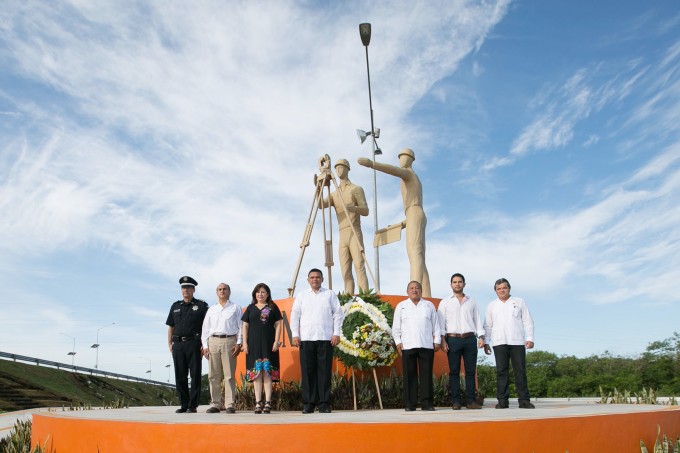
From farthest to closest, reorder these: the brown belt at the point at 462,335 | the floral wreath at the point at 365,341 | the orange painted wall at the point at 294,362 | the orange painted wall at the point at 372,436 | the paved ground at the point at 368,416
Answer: the orange painted wall at the point at 294,362
the floral wreath at the point at 365,341
the brown belt at the point at 462,335
the paved ground at the point at 368,416
the orange painted wall at the point at 372,436

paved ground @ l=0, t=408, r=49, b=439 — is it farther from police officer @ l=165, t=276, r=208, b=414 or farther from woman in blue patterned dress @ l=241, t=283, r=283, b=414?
woman in blue patterned dress @ l=241, t=283, r=283, b=414

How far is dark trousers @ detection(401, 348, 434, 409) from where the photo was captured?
24.7 ft

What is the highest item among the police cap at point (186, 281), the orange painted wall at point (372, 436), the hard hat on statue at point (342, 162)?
the hard hat on statue at point (342, 162)

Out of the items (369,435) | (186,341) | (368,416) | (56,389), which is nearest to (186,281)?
(186,341)

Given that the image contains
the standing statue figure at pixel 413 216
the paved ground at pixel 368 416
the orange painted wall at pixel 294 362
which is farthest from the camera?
the standing statue figure at pixel 413 216

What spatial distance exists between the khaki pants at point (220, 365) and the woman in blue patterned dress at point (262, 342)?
9.1 inches

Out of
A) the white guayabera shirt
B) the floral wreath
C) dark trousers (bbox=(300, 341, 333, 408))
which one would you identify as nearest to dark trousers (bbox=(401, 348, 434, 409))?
the floral wreath

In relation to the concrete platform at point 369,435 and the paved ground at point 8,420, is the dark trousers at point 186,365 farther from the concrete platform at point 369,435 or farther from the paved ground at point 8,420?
the paved ground at point 8,420

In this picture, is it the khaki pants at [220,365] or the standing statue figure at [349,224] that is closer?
the khaki pants at [220,365]

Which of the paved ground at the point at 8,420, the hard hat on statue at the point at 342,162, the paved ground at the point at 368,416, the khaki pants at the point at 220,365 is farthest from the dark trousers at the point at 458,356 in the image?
the paved ground at the point at 8,420

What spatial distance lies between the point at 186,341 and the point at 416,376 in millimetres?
2884

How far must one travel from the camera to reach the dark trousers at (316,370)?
7255 mm

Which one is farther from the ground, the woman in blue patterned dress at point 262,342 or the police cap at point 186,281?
the police cap at point 186,281

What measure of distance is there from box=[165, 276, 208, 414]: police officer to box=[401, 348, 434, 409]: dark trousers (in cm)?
258
